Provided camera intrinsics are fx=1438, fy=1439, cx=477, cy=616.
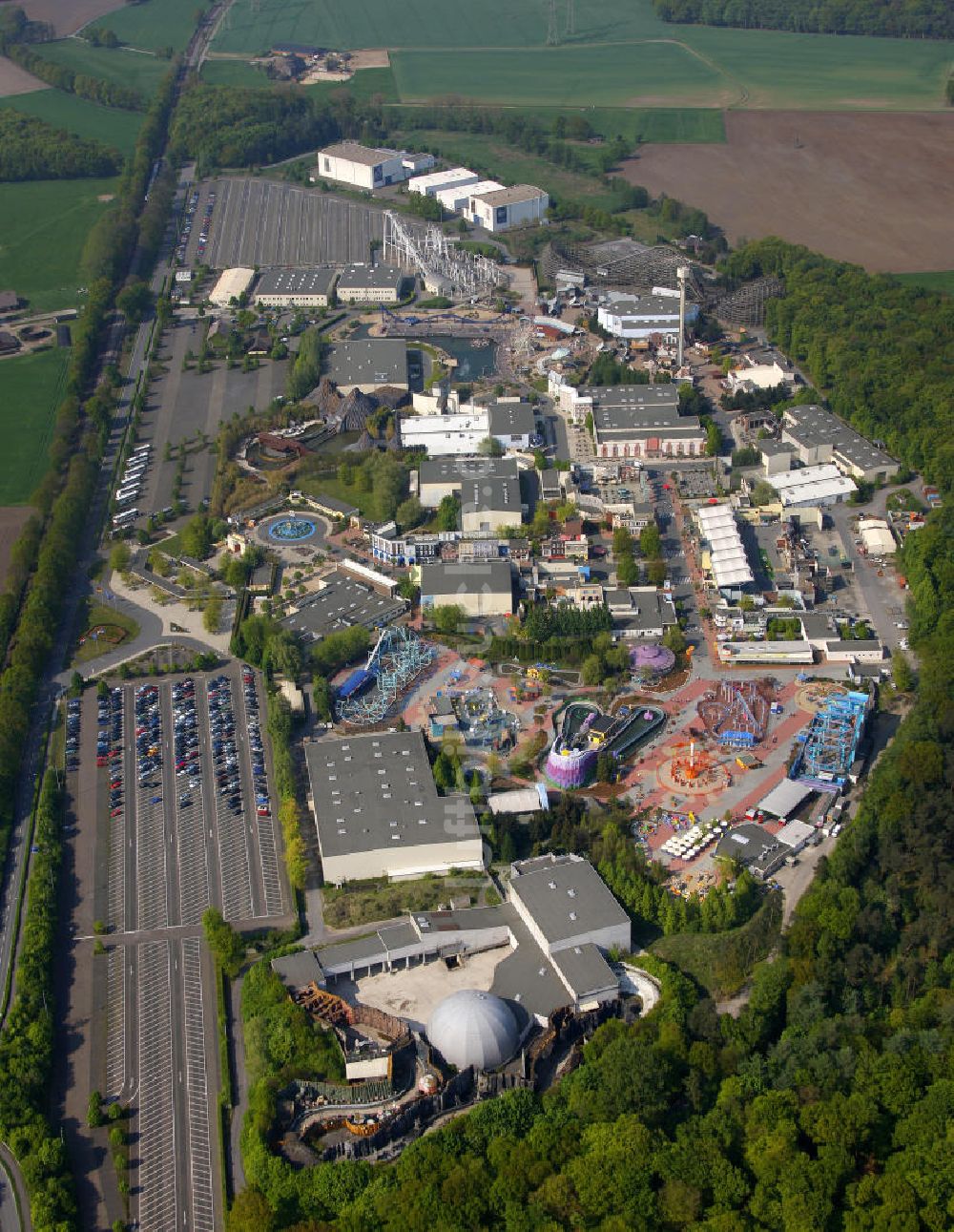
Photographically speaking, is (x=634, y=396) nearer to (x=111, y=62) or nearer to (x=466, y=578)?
(x=466, y=578)

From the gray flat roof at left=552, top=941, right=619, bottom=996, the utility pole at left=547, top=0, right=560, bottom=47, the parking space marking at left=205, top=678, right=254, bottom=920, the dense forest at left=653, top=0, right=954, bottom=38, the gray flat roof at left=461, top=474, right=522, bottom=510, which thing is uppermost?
the dense forest at left=653, top=0, right=954, bottom=38

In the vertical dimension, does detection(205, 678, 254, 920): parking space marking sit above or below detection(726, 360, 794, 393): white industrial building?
below

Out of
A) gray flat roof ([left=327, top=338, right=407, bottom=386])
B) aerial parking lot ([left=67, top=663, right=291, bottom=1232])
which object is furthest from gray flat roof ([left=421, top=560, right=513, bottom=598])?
gray flat roof ([left=327, top=338, right=407, bottom=386])

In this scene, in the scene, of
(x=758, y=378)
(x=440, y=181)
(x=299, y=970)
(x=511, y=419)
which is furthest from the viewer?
(x=440, y=181)

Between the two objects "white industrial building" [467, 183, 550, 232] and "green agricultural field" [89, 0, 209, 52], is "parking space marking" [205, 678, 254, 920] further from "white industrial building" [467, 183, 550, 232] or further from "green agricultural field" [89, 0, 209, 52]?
"green agricultural field" [89, 0, 209, 52]

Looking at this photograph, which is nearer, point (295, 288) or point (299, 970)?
point (299, 970)

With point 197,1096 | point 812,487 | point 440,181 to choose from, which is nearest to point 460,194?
point 440,181

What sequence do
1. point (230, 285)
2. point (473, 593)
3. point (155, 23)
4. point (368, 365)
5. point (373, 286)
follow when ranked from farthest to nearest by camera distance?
point (155, 23) < point (230, 285) < point (373, 286) < point (368, 365) < point (473, 593)
